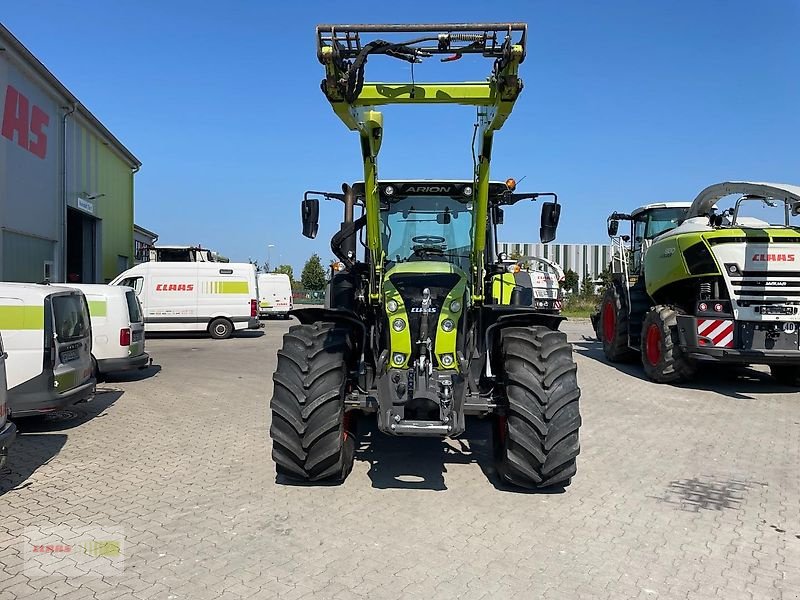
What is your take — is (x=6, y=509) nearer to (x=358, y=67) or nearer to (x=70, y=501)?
(x=70, y=501)

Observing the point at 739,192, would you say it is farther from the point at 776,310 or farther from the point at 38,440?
the point at 38,440

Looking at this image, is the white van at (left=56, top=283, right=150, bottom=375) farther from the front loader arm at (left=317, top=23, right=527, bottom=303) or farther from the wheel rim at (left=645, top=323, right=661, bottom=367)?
the wheel rim at (left=645, top=323, right=661, bottom=367)

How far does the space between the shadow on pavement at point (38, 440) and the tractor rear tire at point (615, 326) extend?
9405 millimetres

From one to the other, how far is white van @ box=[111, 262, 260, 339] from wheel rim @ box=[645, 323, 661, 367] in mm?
12100

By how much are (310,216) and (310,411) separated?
2339mm

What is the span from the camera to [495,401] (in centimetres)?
549

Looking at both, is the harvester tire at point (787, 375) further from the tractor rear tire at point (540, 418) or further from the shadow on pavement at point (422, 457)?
the tractor rear tire at point (540, 418)

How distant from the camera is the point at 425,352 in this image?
5.18 metres

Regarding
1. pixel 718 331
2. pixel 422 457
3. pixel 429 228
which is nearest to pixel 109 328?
pixel 429 228

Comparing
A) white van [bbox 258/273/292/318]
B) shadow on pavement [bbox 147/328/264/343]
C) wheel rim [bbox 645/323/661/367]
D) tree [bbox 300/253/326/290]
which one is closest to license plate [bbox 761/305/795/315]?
wheel rim [bbox 645/323/661/367]

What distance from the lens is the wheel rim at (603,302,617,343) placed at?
45.5 ft

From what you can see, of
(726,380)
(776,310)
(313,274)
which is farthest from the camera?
(313,274)

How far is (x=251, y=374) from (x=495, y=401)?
7883mm

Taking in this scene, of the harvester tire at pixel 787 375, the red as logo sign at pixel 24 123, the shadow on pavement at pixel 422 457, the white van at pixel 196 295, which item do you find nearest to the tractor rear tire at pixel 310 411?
the shadow on pavement at pixel 422 457
